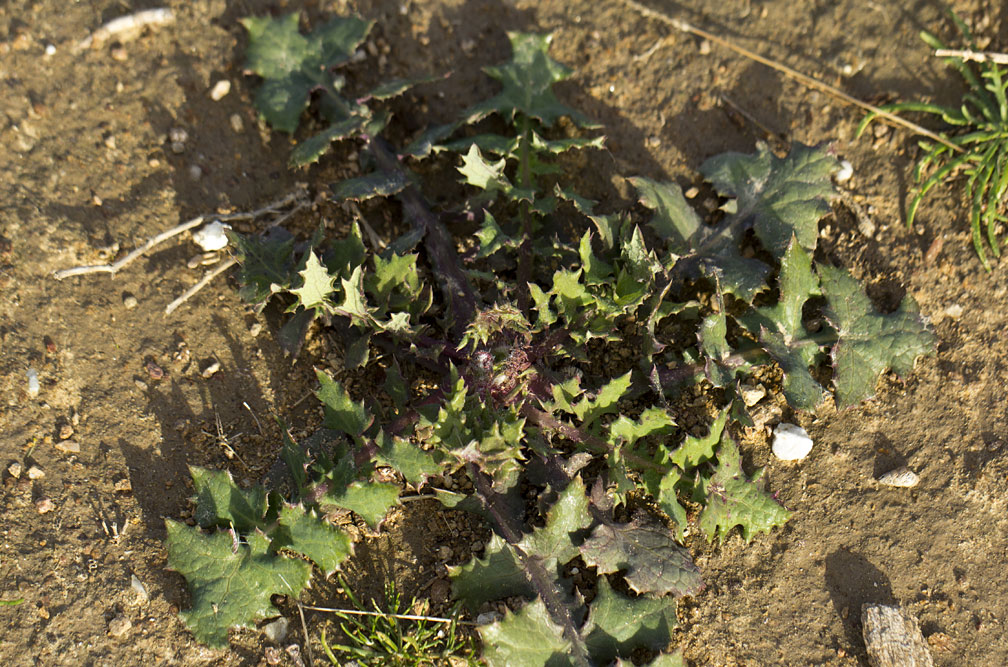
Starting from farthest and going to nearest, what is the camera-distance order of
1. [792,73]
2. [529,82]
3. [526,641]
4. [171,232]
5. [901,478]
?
[792,73] → [529,82] → [171,232] → [901,478] → [526,641]

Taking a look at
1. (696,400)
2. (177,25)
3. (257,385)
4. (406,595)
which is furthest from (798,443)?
(177,25)

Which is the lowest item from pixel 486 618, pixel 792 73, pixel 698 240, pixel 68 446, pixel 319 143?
pixel 486 618

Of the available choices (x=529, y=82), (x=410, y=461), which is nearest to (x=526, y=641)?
(x=410, y=461)

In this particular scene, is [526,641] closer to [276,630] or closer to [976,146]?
[276,630]

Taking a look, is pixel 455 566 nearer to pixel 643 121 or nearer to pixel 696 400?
pixel 696 400

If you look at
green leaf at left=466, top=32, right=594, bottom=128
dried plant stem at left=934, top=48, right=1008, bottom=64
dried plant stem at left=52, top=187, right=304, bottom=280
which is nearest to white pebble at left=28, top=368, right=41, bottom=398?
dried plant stem at left=52, top=187, right=304, bottom=280

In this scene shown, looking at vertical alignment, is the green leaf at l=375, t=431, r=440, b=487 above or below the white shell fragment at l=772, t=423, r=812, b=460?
above

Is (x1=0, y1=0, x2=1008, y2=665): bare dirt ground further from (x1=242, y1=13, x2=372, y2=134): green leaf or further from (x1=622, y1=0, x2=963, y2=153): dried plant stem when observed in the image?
(x1=242, y1=13, x2=372, y2=134): green leaf
